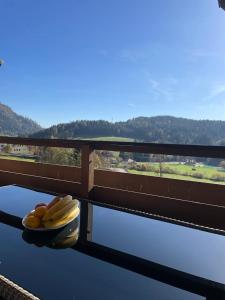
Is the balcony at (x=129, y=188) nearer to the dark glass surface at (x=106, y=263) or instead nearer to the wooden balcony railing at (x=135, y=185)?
the wooden balcony railing at (x=135, y=185)

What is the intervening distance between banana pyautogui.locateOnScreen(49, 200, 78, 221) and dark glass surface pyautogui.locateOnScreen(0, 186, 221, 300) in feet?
0.22

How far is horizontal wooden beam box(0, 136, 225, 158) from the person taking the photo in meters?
2.38

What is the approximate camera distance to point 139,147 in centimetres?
281

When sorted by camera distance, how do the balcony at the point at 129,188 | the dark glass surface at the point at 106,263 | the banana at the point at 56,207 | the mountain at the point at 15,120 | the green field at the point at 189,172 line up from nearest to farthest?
the dark glass surface at the point at 106,263, the banana at the point at 56,207, the balcony at the point at 129,188, the green field at the point at 189,172, the mountain at the point at 15,120

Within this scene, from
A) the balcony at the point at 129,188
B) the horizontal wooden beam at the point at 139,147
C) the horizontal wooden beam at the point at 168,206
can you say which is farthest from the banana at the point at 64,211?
the horizontal wooden beam at the point at 168,206

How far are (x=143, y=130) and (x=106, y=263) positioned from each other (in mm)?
23963

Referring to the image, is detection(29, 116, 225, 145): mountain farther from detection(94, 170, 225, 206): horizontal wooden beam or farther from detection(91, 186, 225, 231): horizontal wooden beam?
detection(91, 186, 225, 231): horizontal wooden beam

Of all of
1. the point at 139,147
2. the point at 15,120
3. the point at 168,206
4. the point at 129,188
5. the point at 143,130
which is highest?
the point at 15,120

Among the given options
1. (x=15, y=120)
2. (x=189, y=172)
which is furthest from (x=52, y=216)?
(x=15, y=120)

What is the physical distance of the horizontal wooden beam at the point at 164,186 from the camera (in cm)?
271

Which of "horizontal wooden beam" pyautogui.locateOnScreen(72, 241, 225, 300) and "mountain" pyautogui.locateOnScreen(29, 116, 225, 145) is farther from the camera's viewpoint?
"mountain" pyautogui.locateOnScreen(29, 116, 225, 145)

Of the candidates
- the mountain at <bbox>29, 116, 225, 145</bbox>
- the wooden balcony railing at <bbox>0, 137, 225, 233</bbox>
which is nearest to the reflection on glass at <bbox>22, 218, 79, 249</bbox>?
the wooden balcony railing at <bbox>0, 137, 225, 233</bbox>

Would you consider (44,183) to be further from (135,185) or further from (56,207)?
(56,207)

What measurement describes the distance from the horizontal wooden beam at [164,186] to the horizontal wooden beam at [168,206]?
11cm
